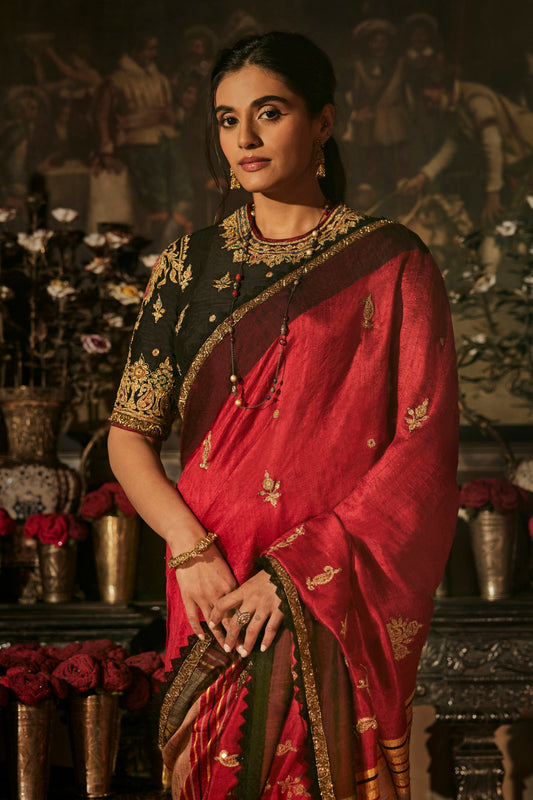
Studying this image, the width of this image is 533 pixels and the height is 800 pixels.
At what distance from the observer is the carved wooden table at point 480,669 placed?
9.31 feet

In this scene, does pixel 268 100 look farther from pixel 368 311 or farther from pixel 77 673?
pixel 77 673

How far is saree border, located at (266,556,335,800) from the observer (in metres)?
1.23

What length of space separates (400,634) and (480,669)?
167cm

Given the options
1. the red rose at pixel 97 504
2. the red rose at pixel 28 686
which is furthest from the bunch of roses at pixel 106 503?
the red rose at pixel 28 686

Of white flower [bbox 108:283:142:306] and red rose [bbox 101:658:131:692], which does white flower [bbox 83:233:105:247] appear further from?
red rose [bbox 101:658:131:692]

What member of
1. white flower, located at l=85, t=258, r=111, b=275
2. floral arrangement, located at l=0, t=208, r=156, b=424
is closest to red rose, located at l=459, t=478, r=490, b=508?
floral arrangement, located at l=0, t=208, r=156, b=424

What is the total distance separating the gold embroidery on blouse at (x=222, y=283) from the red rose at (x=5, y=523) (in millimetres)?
1748

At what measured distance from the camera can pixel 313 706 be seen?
1.23 meters

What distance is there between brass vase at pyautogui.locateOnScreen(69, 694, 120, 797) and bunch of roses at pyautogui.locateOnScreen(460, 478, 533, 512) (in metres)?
1.21

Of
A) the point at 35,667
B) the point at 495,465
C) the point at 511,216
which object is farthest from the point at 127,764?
the point at 511,216

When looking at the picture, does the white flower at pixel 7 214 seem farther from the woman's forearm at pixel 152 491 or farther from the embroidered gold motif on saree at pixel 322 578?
the embroidered gold motif on saree at pixel 322 578

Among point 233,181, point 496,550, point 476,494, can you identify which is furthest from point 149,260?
point 233,181

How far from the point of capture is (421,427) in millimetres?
1326

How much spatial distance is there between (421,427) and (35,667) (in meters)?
1.44
